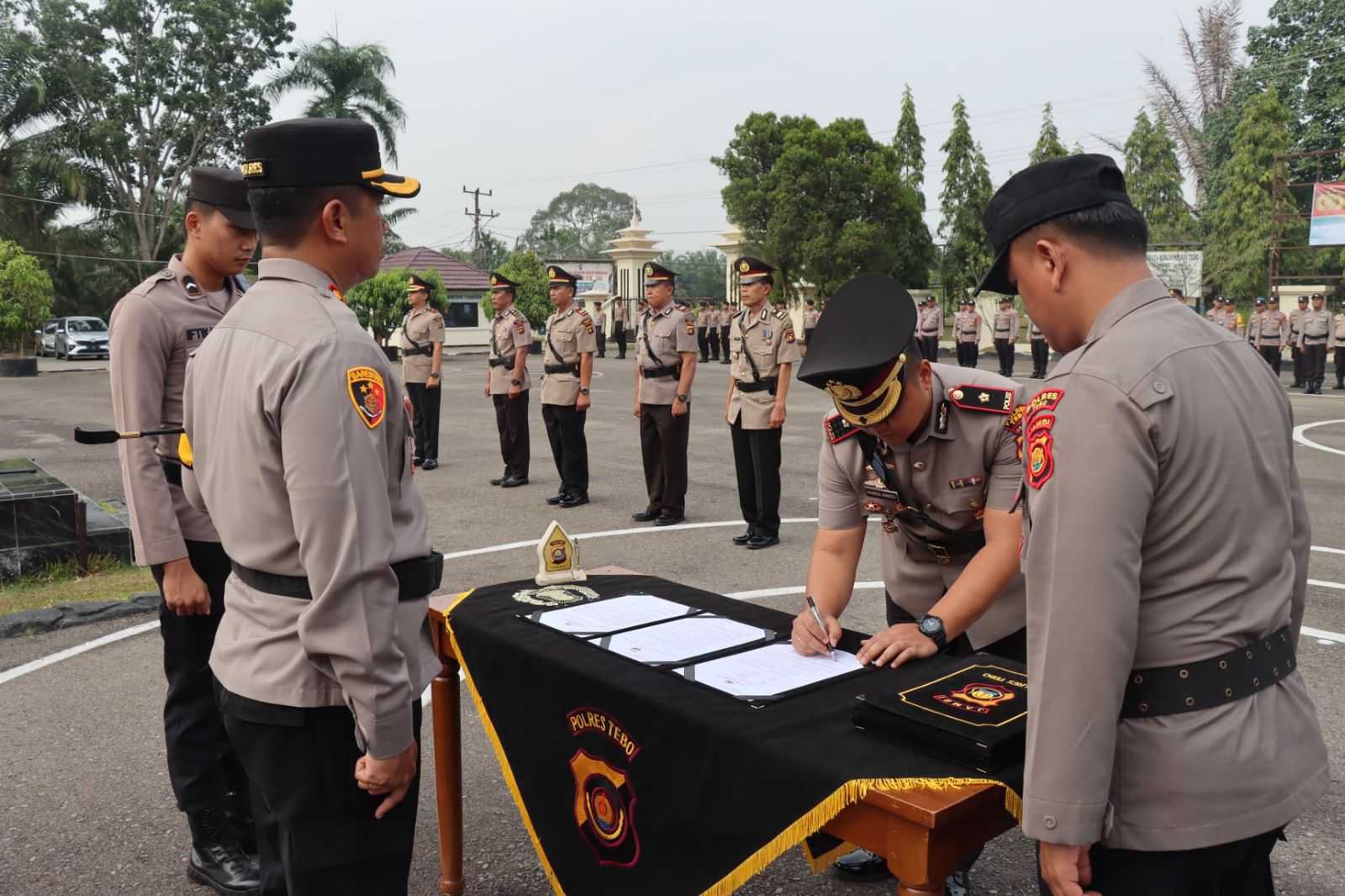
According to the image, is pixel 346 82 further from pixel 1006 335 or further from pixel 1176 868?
pixel 1176 868

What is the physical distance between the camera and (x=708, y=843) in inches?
82.7

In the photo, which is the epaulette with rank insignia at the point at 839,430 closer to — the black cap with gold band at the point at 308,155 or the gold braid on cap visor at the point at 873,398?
the gold braid on cap visor at the point at 873,398

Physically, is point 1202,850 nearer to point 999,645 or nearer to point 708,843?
point 708,843

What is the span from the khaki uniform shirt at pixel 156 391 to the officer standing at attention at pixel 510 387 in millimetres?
6521

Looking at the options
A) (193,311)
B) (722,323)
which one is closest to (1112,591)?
(193,311)

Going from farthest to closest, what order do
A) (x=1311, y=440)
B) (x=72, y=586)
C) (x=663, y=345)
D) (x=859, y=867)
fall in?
(x=1311, y=440), (x=663, y=345), (x=72, y=586), (x=859, y=867)

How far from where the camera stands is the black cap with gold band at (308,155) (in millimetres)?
1918

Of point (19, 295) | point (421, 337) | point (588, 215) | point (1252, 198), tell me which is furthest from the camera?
point (588, 215)

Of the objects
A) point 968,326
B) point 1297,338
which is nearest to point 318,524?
point 1297,338

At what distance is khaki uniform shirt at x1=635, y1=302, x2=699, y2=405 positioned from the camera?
8297 millimetres

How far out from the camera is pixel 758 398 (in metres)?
7.50

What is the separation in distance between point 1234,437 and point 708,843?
126 centimetres

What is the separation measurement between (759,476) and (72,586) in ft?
14.2

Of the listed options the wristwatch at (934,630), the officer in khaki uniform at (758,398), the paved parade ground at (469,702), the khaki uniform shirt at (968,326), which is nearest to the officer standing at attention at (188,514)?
the paved parade ground at (469,702)
